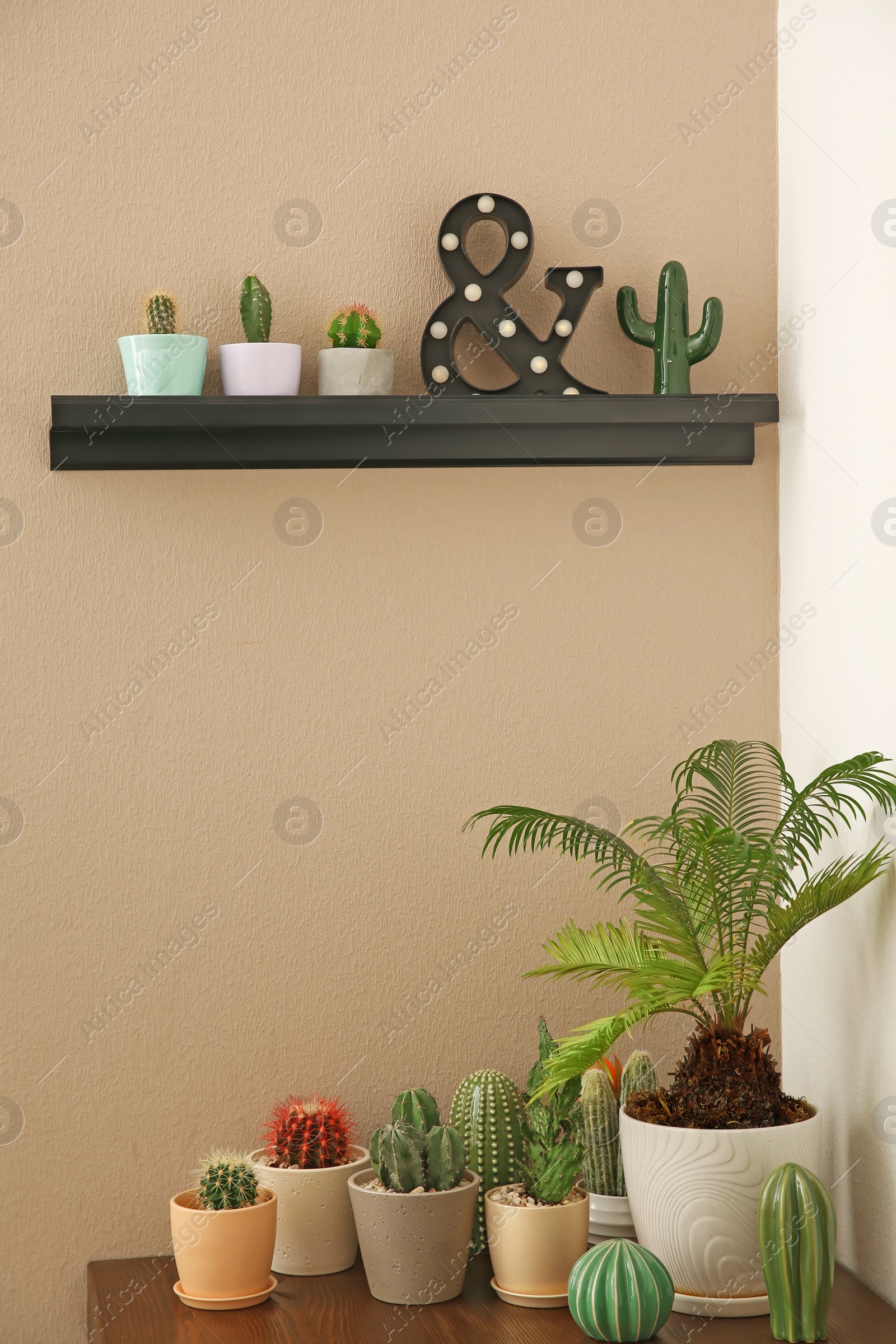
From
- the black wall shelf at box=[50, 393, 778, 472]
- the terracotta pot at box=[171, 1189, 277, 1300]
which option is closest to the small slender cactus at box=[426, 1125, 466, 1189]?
the terracotta pot at box=[171, 1189, 277, 1300]

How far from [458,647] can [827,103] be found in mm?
1038

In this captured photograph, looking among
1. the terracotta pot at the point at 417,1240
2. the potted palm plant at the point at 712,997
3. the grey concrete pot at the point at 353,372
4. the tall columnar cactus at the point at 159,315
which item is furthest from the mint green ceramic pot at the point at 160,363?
the terracotta pot at the point at 417,1240

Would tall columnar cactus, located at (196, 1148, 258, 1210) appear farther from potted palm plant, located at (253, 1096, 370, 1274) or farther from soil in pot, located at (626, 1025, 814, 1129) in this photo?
soil in pot, located at (626, 1025, 814, 1129)

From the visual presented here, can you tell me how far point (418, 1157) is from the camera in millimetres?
1730

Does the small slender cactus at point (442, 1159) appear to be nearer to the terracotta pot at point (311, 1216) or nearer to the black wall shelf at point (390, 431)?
the terracotta pot at point (311, 1216)

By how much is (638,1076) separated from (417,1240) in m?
0.41

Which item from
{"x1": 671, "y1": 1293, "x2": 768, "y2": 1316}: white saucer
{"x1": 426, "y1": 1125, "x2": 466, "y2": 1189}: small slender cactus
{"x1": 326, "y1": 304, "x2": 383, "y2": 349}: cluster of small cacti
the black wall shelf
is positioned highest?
{"x1": 326, "y1": 304, "x2": 383, "y2": 349}: cluster of small cacti

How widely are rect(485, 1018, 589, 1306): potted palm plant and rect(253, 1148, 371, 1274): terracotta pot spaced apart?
0.22 m

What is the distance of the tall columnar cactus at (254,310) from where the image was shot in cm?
190

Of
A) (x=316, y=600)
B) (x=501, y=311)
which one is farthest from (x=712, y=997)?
(x=501, y=311)

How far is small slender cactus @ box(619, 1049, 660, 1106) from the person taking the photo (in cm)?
187

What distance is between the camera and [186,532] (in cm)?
199

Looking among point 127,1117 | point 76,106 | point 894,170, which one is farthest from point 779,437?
point 127,1117

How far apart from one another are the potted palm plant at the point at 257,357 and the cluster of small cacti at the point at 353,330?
64 mm
